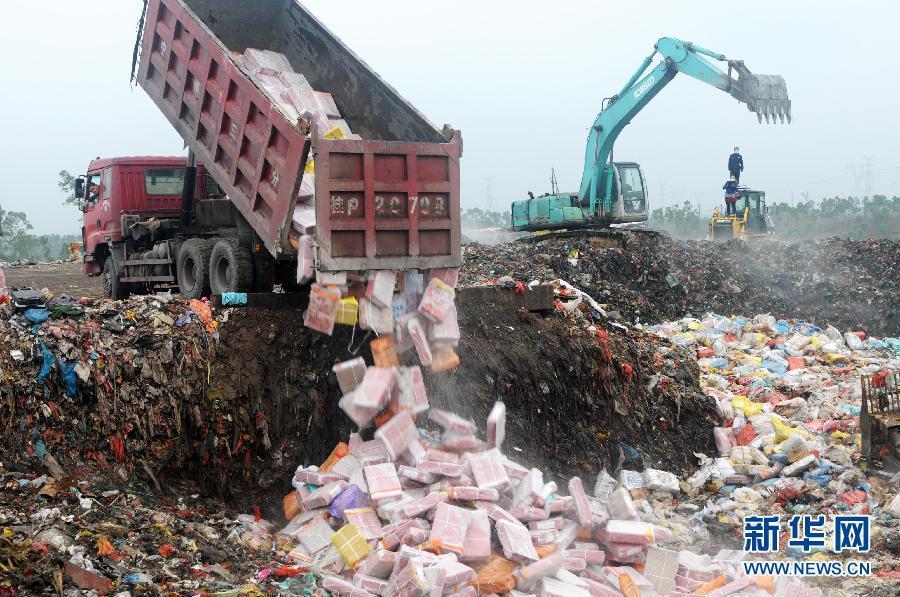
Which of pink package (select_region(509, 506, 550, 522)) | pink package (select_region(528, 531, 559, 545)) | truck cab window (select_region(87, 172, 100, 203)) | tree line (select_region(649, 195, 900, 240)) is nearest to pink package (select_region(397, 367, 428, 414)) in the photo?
pink package (select_region(509, 506, 550, 522))

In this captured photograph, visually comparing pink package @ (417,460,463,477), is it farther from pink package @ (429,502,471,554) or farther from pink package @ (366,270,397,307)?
pink package @ (366,270,397,307)

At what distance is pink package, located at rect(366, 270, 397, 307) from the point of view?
6773 millimetres

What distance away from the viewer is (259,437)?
6980mm

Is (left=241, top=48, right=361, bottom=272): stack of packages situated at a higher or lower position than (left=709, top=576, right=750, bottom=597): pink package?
higher

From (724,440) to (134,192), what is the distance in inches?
298

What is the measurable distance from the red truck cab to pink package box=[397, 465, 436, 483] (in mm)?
5562

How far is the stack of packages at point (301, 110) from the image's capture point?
679 cm

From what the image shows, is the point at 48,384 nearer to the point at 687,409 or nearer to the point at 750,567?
the point at 750,567

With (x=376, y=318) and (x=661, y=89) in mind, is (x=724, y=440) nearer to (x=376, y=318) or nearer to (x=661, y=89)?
(x=376, y=318)

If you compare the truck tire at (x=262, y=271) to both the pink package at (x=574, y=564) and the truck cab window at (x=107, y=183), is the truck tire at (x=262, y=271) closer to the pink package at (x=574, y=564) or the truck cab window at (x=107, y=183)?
the truck cab window at (x=107, y=183)

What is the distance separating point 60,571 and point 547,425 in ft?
15.6

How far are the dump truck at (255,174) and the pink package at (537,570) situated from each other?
260 cm

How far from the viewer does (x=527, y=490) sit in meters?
6.30

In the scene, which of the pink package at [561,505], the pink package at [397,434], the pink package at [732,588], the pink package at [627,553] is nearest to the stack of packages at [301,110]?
the pink package at [397,434]
